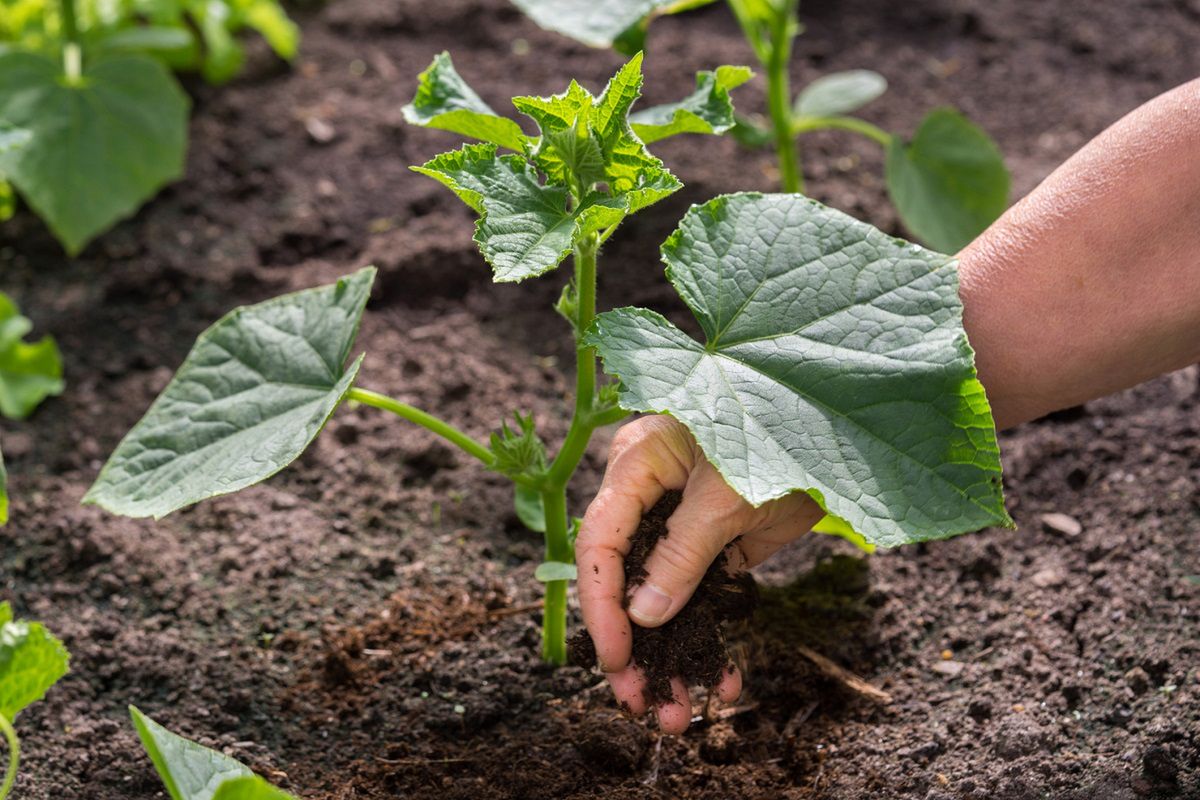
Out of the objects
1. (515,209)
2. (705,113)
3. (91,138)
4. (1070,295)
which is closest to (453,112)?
(515,209)

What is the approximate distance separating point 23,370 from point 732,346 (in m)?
1.91

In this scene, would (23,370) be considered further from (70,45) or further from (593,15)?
(593,15)

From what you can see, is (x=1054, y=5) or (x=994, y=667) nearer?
(x=994, y=667)

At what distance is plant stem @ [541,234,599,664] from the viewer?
6.42ft

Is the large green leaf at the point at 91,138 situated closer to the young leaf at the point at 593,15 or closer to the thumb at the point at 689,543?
the young leaf at the point at 593,15

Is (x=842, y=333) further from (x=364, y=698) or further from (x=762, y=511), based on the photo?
(x=364, y=698)

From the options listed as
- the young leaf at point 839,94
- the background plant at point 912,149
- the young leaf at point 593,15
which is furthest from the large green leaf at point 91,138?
the young leaf at point 839,94

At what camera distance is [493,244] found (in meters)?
1.71

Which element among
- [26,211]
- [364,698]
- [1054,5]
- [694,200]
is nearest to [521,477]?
[364,698]

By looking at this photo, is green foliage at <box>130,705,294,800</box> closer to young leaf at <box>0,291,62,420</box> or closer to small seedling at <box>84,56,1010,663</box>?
small seedling at <box>84,56,1010,663</box>

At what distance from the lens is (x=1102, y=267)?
200cm

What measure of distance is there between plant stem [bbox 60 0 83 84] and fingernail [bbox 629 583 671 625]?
98.5 inches

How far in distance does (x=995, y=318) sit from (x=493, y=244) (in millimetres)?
834

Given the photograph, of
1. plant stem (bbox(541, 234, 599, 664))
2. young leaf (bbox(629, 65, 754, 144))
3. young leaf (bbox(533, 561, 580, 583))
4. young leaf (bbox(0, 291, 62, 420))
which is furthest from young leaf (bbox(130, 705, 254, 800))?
young leaf (bbox(0, 291, 62, 420))
